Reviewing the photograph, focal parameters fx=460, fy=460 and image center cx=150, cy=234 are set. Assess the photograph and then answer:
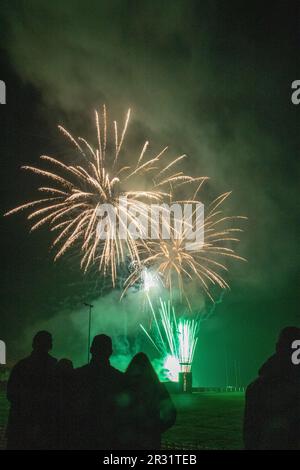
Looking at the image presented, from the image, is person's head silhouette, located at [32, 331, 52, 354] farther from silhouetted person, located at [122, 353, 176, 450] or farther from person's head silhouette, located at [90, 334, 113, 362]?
silhouetted person, located at [122, 353, 176, 450]

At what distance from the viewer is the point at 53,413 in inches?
224

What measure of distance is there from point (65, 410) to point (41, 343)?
34.9 inches

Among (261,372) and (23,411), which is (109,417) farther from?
(261,372)

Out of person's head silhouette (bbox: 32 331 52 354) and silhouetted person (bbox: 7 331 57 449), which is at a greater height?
person's head silhouette (bbox: 32 331 52 354)

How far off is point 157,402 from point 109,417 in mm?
606

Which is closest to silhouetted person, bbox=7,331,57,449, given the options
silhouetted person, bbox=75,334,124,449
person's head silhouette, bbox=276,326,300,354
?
silhouetted person, bbox=75,334,124,449

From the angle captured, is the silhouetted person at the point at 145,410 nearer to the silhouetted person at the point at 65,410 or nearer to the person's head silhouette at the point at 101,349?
the person's head silhouette at the point at 101,349

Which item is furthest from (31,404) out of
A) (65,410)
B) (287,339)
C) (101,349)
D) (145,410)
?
(287,339)

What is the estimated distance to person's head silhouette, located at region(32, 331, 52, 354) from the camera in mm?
5923

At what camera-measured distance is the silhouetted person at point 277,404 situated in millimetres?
5250

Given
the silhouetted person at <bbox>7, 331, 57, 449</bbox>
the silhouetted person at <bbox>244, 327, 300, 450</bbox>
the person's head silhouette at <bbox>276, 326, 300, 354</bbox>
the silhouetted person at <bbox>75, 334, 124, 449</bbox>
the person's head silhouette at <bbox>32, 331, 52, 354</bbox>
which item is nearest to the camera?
the silhouetted person at <bbox>244, 327, 300, 450</bbox>

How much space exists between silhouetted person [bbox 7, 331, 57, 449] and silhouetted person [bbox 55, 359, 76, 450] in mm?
79

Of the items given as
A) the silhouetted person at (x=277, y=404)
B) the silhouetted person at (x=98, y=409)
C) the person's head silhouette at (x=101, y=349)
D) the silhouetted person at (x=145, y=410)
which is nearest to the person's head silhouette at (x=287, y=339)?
the silhouetted person at (x=277, y=404)
